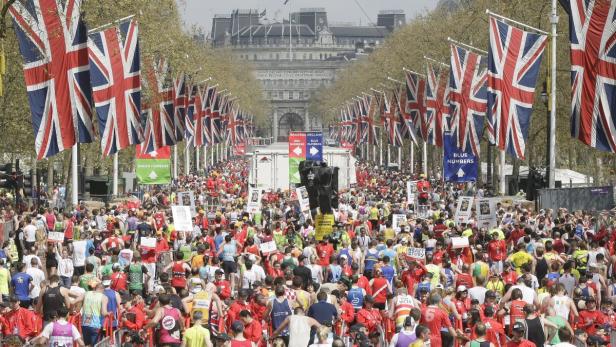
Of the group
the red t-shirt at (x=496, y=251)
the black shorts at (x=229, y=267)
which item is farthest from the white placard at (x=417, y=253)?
the red t-shirt at (x=496, y=251)

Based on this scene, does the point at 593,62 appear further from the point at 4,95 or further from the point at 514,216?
the point at 4,95

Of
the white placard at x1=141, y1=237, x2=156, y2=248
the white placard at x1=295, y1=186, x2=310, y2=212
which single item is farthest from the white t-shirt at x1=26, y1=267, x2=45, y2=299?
the white placard at x1=295, y1=186, x2=310, y2=212

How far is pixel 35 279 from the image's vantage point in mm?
23328

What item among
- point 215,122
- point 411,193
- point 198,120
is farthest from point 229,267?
point 215,122

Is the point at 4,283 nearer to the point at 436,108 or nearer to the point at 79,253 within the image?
the point at 79,253

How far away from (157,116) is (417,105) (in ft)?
54.9

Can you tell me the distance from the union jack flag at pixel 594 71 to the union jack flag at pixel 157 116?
78.4 feet

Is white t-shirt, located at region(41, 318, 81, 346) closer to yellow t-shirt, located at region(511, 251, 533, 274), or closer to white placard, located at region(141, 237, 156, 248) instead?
yellow t-shirt, located at region(511, 251, 533, 274)

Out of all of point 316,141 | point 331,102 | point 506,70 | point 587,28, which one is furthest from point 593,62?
point 331,102

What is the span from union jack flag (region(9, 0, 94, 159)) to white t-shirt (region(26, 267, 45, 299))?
7.85 metres

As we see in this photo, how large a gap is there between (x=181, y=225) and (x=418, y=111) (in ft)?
107

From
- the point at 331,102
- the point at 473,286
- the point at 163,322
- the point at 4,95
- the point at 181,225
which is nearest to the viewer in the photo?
the point at 163,322

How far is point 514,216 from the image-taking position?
3619 cm

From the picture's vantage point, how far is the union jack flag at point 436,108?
186ft
